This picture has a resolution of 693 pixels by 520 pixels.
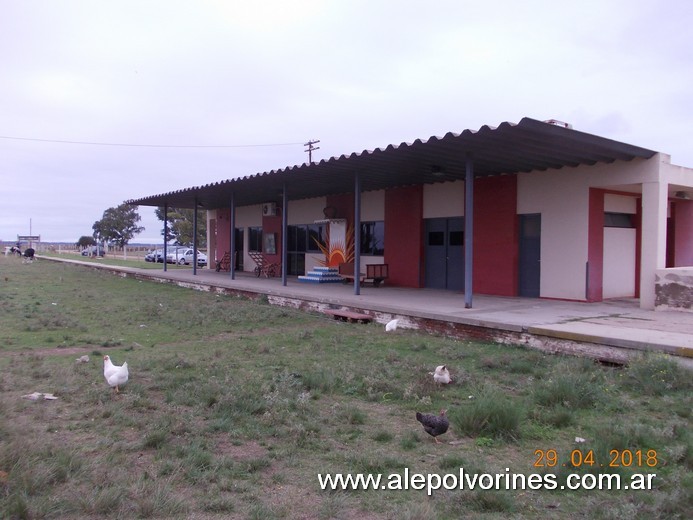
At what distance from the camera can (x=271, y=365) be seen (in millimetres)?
7434

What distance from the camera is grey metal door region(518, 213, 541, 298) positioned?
13.6 m

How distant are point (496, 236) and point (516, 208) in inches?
35.4

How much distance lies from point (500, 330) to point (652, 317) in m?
3.06

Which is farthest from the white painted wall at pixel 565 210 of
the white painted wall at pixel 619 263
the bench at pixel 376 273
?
the bench at pixel 376 273

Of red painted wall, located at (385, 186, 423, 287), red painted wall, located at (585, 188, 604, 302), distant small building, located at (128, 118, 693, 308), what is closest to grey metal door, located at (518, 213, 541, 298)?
distant small building, located at (128, 118, 693, 308)

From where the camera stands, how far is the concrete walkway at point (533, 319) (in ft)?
25.3

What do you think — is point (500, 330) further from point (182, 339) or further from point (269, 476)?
point (269, 476)

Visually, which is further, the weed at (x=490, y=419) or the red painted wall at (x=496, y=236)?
the red painted wall at (x=496, y=236)

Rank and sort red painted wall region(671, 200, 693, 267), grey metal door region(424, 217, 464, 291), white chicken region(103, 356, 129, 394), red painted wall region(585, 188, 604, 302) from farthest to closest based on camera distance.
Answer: grey metal door region(424, 217, 464, 291), red painted wall region(671, 200, 693, 267), red painted wall region(585, 188, 604, 302), white chicken region(103, 356, 129, 394)

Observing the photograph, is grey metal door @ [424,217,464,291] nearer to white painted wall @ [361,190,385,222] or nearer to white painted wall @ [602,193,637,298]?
white painted wall @ [361,190,385,222]

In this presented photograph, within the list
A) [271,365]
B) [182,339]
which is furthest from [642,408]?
[182,339]

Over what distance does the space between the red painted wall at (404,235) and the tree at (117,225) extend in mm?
64913

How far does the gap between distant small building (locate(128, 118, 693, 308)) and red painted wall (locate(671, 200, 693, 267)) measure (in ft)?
0.09

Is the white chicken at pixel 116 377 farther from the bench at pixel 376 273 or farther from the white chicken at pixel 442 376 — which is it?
the bench at pixel 376 273
